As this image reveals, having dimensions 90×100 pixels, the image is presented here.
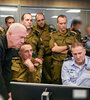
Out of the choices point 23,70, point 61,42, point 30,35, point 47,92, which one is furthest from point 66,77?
point 47,92

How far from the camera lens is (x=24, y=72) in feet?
7.81

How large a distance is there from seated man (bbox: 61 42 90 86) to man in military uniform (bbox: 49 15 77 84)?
2.01 feet

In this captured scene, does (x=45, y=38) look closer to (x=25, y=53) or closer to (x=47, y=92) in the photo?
(x=25, y=53)

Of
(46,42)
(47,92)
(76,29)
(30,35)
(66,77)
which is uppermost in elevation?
(76,29)

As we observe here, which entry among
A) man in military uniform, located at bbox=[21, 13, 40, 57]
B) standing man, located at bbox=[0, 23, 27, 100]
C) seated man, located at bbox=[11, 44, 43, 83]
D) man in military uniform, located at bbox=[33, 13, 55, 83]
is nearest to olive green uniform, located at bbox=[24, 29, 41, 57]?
man in military uniform, located at bbox=[21, 13, 40, 57]

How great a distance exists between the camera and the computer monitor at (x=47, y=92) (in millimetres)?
1032

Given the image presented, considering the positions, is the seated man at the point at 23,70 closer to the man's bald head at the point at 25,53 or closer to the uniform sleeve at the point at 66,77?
the man's bald head at the point at 25,53

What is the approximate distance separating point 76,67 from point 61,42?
852 millimetres

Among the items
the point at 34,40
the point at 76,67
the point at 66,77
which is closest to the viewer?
the point at 66,77

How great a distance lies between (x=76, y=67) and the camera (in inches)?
95.3

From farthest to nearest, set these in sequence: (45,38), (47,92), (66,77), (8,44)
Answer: (45,38) → (66,77) → (8,44) → (47,92)

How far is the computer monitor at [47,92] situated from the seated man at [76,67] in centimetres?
117

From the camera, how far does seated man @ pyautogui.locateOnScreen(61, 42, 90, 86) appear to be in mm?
2264

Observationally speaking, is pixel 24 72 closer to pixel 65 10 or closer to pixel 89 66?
pixel 89 66
